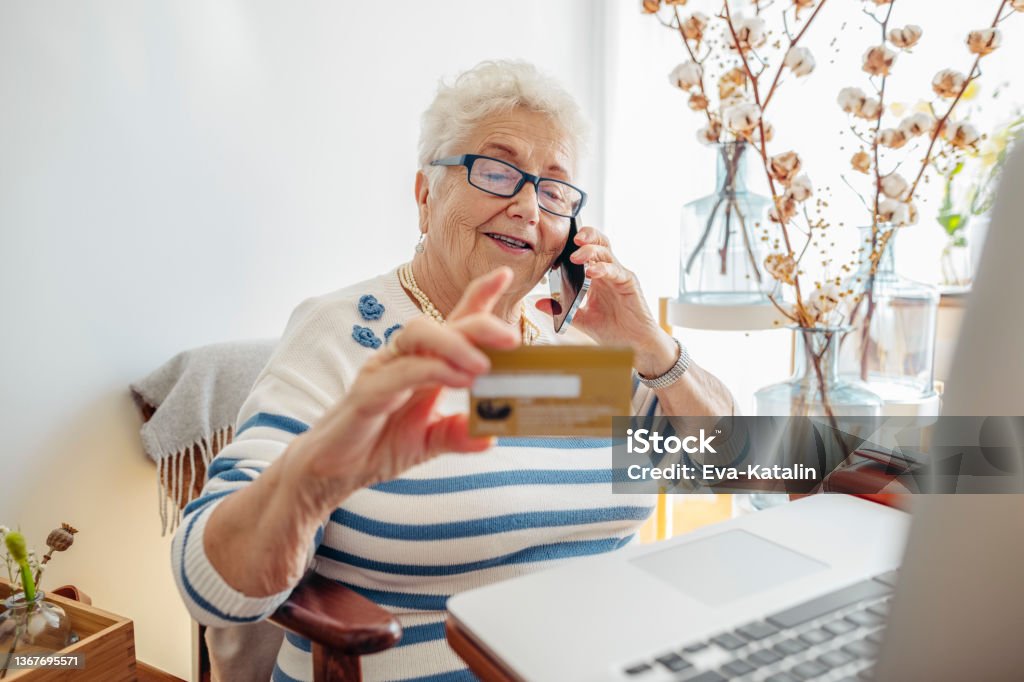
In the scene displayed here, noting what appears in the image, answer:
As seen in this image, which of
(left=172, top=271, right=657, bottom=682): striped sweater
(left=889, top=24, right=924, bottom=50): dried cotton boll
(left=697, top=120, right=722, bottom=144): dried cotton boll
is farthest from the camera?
(left=697, top=120, right=722, bottom=144): dried cotton boll

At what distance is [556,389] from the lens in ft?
1.59

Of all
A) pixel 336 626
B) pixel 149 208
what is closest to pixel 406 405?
pixel 336 626

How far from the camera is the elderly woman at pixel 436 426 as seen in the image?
0.57 metres

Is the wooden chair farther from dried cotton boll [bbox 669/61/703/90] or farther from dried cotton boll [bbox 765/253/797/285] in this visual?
dried cotton boll [bbox 669/61/703/90]

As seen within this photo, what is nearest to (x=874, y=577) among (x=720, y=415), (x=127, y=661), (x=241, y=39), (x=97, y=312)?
(x=720, y=415)

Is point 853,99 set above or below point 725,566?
above

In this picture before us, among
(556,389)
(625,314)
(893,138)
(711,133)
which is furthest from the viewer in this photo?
(711,133)

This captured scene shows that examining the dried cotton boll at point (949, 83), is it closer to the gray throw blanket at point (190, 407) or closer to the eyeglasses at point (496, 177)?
the eyeglasses at point (496, 177)

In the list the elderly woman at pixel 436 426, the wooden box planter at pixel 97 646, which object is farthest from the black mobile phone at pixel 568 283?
the wooden box planter at pixel 97 646

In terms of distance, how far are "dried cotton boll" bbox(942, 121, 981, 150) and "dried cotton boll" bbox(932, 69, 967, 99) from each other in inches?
2.0

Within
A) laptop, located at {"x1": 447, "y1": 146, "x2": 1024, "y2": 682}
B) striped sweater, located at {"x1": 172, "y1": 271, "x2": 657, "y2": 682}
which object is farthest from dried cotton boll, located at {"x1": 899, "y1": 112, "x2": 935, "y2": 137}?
striped sweater, located at {"x1": 172, "y1": 271, "x2": 657, "y2": 682}

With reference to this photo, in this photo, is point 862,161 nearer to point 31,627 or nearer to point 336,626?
point 336,626

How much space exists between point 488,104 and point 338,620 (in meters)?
0.82

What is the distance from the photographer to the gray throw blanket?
5.17 feet
